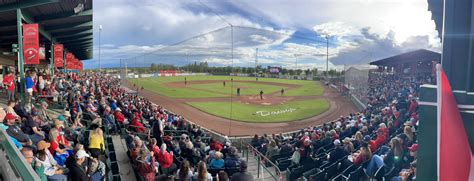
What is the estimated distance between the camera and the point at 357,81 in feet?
74.9

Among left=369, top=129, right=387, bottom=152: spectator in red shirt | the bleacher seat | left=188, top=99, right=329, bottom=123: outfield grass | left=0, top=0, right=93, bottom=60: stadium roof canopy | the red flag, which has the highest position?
left=0, top=0, right=93, bottom=60: stadium roof canopy

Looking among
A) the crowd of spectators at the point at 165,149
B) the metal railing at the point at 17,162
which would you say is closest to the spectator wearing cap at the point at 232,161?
the crowd of spectators at the point at 165,149

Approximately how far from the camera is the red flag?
4.76 feet

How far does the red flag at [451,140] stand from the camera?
145 cm

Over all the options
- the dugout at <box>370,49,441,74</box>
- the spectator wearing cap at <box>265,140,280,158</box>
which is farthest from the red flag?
the dugout at <box>370,49,441,74</box>

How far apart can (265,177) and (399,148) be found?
471cm

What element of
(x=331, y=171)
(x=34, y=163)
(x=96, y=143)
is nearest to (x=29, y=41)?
(x=96, y=143)

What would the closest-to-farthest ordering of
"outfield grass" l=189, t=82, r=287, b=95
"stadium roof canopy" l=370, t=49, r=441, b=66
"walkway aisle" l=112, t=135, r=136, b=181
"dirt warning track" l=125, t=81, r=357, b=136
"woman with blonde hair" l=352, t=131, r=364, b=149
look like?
"walkway aisle" l=112, t=135, r=136, b=181 → "woman with blonde hair" l=352, t=131, r=364, b=149 → "stadium roof canopy" l=370, t=49, r=441, b=66 → "dirt warning track" l=125, t=81, r=357, b=136 → "outfield grass" l=189, t=82, r=287, b=95

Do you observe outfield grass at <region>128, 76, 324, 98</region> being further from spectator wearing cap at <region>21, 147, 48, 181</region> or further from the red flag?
the red flag

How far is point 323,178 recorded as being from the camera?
7.14 meters

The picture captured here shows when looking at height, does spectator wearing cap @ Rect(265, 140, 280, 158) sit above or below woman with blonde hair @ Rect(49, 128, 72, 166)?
below

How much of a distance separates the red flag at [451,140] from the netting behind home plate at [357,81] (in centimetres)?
2181

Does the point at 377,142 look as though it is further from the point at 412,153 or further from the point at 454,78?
the point at 454,78

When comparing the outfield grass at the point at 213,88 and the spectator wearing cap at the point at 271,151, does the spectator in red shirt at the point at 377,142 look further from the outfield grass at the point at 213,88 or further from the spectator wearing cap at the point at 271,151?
the outfield grass at the point at 213,88
